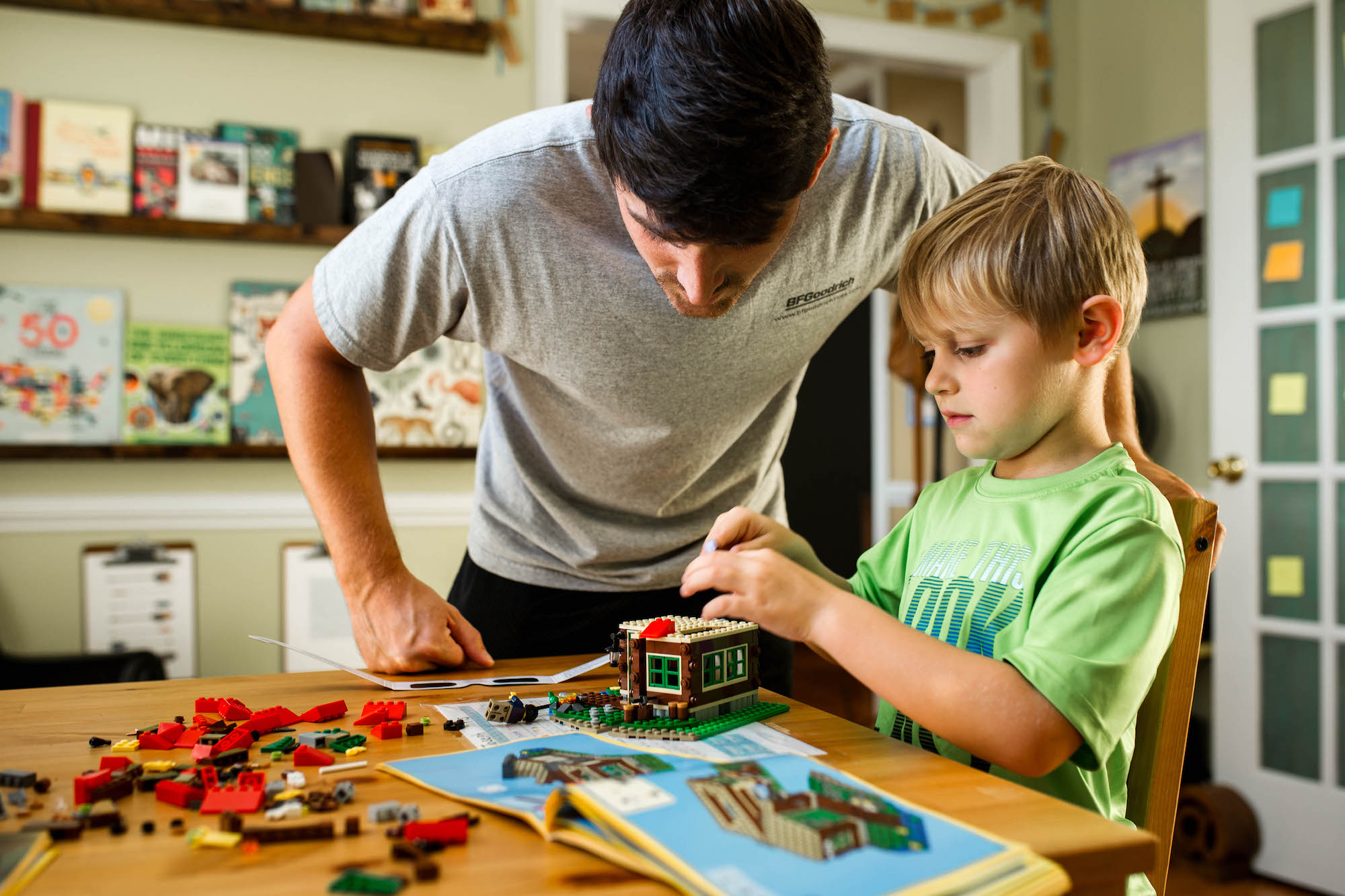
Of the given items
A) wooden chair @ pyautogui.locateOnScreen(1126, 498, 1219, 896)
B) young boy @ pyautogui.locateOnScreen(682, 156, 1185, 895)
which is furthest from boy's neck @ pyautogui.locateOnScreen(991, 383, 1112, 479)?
wooden chair @ pyautogui.locateOnScreen(1126, 498, 1219, 896)

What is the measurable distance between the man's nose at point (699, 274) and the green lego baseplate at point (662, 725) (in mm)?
410

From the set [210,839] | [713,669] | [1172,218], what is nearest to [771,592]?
[713,669]

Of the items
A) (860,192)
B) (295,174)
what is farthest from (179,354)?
(860,192)

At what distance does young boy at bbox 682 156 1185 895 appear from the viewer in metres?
0.78

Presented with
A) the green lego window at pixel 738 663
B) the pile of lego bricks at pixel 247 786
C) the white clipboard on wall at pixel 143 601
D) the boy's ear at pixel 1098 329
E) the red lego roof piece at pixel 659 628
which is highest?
the boy's ear at pixel 1098 329

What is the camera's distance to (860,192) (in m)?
1.30

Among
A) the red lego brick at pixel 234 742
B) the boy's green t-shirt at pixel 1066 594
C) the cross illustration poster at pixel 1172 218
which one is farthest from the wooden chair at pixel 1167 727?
the cross illustration poster at pixel 1172 218

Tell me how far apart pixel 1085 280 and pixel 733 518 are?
0.39 m

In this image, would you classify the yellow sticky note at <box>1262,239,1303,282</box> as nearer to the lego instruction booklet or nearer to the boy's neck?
the boy's neck

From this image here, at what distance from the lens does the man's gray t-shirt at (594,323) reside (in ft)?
3.98

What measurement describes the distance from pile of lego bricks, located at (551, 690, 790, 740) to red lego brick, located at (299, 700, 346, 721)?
202mm

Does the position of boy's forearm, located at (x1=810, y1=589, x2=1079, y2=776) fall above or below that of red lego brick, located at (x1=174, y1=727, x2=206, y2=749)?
above

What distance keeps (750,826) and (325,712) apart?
1.63 feet

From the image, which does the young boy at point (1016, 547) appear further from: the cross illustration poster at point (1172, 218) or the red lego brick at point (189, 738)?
the cross illustration poster at point (1172, 218)
